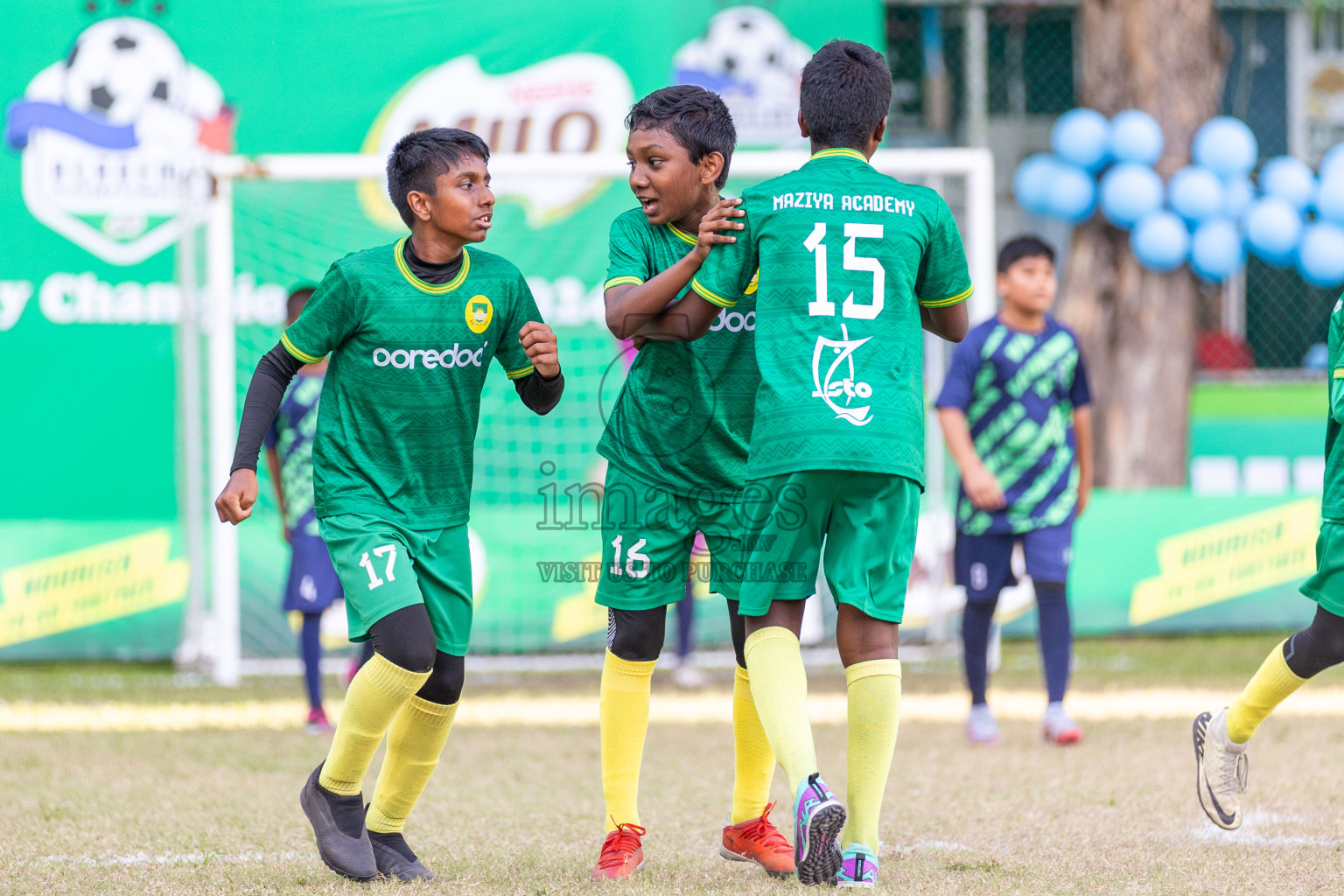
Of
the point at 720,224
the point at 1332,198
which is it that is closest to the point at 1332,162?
the point at 1332,198

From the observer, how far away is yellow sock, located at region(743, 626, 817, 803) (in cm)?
321

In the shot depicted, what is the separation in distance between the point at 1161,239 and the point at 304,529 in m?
6.09

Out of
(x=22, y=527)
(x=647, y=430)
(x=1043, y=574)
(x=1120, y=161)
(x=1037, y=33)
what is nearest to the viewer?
(x=647, y=430)

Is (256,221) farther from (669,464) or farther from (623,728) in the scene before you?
(623,728)

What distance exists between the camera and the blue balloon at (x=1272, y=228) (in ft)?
32.2

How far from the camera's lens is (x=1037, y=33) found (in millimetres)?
11531

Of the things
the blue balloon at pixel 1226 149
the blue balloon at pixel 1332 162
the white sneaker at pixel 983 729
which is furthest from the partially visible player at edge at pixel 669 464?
the blue balloon at pixel 1332 162

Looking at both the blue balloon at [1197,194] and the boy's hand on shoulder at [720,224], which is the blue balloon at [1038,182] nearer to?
the blue balloon at [1197,194]

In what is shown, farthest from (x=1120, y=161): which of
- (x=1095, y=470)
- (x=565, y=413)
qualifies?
(x=565, y=413)

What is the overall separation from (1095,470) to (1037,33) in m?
3.57

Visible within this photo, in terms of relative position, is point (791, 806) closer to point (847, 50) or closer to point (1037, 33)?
point (847, 50)

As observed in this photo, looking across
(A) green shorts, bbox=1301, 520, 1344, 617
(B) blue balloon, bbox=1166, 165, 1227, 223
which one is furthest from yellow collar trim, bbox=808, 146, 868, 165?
(B) blue balloon, bbox=1166, 165, 1227, 223

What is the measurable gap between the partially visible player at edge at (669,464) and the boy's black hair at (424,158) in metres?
0.42

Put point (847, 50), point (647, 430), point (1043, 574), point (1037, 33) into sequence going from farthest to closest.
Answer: point (1037, 33), point (1043, 574), point (647, 430), point (847, 50)
